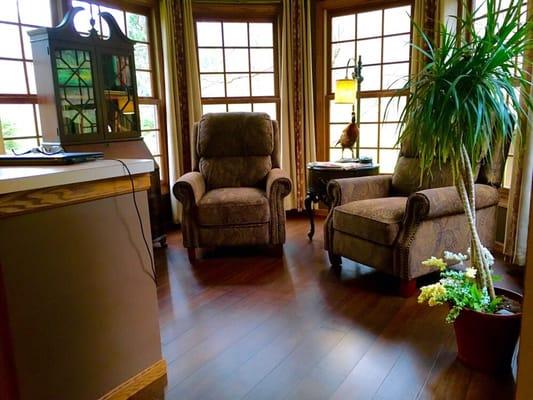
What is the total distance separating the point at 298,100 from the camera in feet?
13.9

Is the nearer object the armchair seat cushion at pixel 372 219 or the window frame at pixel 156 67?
the armchair seat cushion at pixel 372 219

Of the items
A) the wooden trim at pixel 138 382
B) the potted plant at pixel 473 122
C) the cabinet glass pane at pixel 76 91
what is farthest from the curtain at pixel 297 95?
the wooden trim at pixel 138 382

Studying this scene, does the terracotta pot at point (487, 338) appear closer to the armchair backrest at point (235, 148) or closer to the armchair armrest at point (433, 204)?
the armchair armrest at point (433, 204)

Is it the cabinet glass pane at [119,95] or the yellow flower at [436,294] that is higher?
the cabinet glass pane at [119,95]

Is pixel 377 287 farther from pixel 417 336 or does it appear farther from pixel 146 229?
pixel 146 229

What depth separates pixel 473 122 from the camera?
157 cm

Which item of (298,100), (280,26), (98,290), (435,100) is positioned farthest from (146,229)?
(280,26)

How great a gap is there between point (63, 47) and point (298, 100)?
219 centimetres

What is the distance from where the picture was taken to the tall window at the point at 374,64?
3867 mm

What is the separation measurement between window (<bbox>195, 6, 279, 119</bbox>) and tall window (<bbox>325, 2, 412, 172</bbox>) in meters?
0.61

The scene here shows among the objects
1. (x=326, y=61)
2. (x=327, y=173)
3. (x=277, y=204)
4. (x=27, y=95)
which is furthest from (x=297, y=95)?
(x=27, y=95)

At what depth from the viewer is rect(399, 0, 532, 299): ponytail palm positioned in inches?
60.8

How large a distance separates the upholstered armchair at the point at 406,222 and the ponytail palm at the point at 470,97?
0.59 meters

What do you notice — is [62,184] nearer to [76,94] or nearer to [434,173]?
[76,94]
